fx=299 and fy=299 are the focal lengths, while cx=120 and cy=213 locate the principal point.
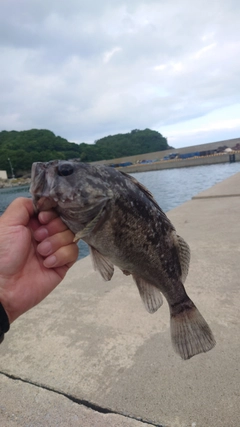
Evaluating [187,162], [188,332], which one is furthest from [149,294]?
[187,162]

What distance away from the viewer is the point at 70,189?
5.83 feet

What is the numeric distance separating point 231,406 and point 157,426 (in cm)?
56

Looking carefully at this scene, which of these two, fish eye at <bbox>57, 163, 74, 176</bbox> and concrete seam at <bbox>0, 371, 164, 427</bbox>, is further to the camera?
concrete seam at <bbox>0, 371, 164, 427</bbox>

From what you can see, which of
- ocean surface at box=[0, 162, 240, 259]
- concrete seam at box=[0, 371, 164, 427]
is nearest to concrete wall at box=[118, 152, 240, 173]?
ocean surface at box=[0, 162, 240, 259]

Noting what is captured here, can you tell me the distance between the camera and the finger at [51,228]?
200 centimetres

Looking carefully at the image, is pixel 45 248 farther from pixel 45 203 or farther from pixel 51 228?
pixel 45 203

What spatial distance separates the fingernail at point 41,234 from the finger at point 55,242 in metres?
0.04

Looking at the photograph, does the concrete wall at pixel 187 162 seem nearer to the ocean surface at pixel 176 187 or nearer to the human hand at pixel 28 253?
the ocean surface at pixel 176 187

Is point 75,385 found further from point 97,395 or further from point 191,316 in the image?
point 191,316

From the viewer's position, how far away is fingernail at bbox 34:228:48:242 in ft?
6.80

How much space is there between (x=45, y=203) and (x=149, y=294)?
1.01 metres

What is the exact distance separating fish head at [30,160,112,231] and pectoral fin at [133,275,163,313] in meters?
0.70

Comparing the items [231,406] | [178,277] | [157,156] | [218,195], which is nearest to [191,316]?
[178,277]

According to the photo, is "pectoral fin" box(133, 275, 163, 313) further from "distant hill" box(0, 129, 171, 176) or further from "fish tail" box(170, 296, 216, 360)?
"distant hill" box(0, 129, 171, 176)
